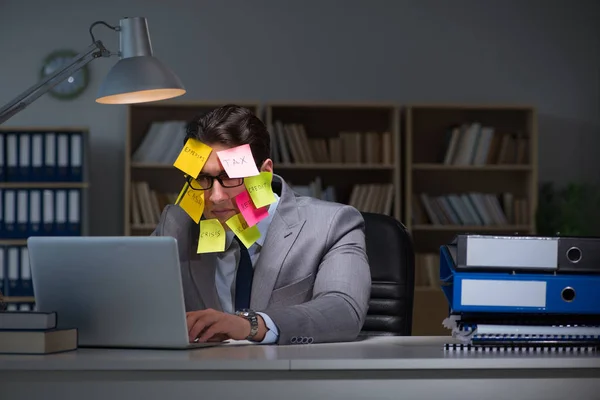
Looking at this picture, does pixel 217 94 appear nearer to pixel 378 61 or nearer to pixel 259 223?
pixel 378 61

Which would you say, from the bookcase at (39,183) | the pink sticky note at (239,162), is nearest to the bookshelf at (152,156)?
the bookcase at (39,183)

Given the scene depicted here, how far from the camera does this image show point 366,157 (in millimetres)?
5262

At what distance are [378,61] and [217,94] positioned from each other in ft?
3.25

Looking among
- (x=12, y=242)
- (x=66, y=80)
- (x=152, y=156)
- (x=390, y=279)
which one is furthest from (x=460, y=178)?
(x=390, y=279)

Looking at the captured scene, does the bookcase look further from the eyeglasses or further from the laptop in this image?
the laptop

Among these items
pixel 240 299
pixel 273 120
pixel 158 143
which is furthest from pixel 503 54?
pixel 240 299

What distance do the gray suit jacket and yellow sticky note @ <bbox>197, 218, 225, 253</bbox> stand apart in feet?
0.43

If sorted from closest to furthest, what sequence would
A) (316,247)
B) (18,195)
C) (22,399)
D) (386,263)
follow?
(22,399) < (316,247) < (386,263) < (18,195)

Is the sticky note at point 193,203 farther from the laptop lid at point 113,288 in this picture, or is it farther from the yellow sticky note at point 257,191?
the laptop lid at point 113,288

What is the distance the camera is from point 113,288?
1532mm

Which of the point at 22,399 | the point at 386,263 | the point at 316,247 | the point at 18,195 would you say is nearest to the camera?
the point at 22,399

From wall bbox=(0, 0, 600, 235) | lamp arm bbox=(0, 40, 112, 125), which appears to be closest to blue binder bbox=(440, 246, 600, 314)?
lamp arm bbox=(0, 40, 112, 125)

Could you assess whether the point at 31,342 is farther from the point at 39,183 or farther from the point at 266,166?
the point at 39,183

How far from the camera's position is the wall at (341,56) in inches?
214
